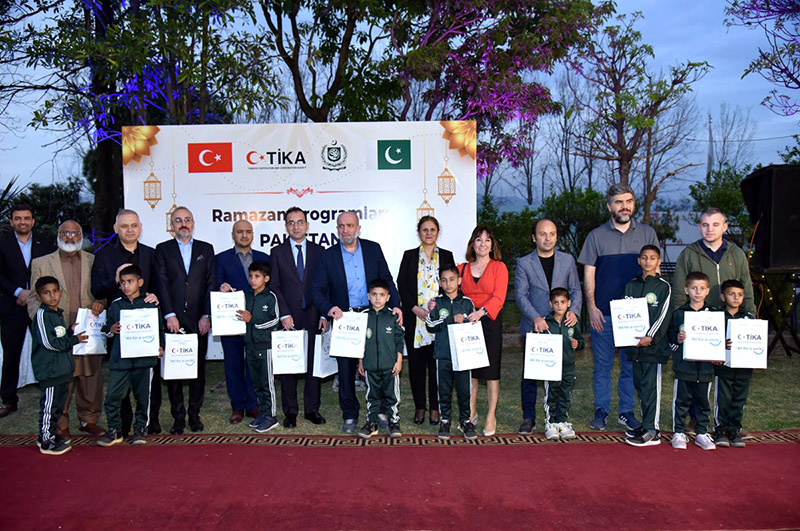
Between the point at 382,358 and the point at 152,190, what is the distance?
3.78 meters

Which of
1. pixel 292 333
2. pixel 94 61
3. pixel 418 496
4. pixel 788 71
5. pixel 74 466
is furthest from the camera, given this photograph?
pixel 788 71

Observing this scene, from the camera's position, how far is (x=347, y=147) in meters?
7.08

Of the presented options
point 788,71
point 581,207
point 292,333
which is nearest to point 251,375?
point 292,333

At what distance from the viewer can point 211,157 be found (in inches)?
279

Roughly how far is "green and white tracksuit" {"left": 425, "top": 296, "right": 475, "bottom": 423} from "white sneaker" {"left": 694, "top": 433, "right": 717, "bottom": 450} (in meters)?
1.70

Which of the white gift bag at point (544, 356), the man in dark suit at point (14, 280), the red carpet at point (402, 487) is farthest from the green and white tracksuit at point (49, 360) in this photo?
the white gift bag at point (544, 356)

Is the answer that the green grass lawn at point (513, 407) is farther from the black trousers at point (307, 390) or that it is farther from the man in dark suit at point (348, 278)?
the man in dark suit at point (348, 278)

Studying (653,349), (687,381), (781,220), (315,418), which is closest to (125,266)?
(315,418)

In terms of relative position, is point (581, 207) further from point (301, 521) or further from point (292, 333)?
point (301, 521)

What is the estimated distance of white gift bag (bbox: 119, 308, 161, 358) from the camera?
468 cm

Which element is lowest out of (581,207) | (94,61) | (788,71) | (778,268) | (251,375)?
(251,375)

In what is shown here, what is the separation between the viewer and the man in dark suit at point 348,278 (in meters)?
5.11

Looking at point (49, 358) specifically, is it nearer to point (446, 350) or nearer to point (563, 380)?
point (446, 350)

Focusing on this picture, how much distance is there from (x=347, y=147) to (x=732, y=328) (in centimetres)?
434
